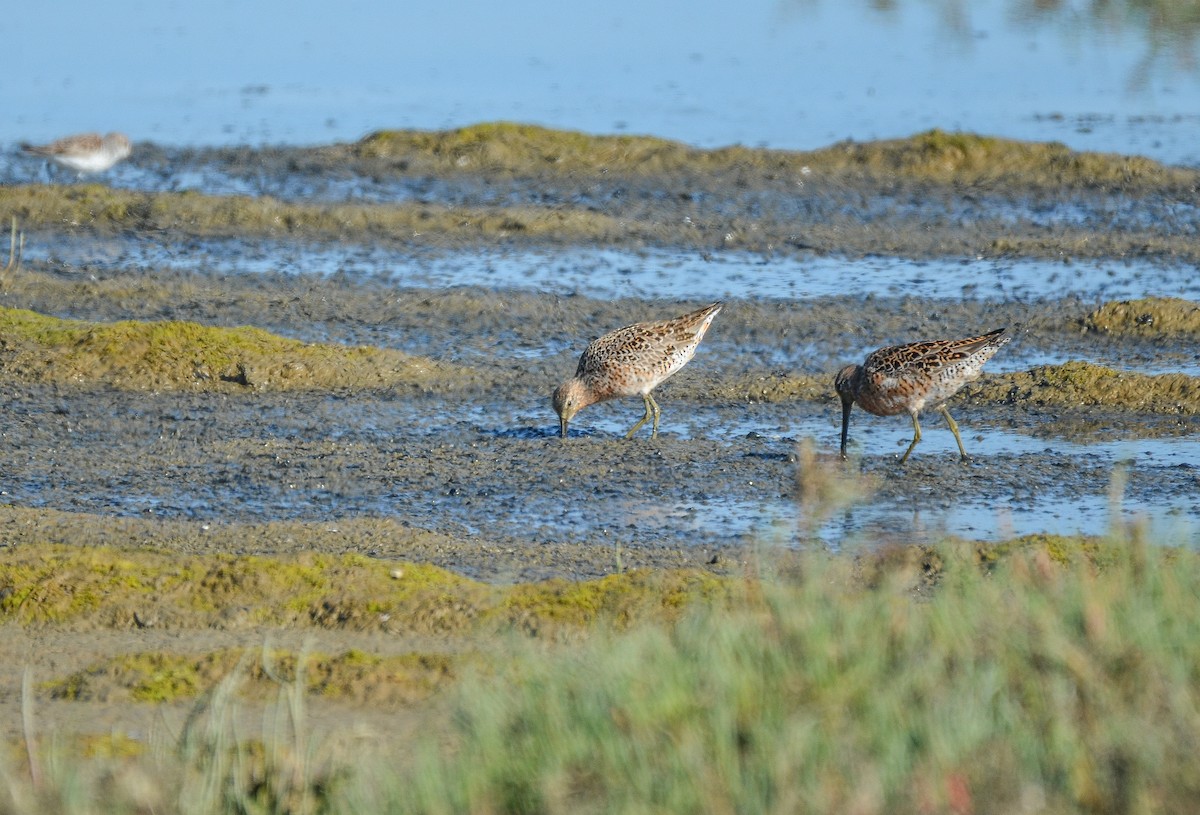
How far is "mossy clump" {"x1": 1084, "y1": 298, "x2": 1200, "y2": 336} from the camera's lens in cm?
1153

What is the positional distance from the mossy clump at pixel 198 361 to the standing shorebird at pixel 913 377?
276 cm

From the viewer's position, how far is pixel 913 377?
9156mm

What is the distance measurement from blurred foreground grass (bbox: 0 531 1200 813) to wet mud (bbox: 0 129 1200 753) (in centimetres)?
40

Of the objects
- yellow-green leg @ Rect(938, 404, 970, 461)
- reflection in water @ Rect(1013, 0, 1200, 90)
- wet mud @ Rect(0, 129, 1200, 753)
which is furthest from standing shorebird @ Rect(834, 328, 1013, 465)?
reflection in water @ Rect(1013, 0, 1200, 90)

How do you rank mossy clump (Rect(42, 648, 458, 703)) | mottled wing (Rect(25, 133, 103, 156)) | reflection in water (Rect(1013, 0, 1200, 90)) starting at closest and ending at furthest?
mossy clump (Rect(42, 648, 458, 703))
mottled wing (Rect(25, 133, 103, 156))
reflection in water (Rect(1013, 0, 1200, 90))

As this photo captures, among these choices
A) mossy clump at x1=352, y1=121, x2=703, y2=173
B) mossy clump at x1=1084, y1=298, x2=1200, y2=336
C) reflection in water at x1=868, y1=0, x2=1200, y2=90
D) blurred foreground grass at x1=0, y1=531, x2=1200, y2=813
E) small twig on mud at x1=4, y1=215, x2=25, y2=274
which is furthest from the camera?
reflection in water at x1=868, y1=0, x2=1200, y2=90

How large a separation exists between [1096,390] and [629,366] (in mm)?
2732

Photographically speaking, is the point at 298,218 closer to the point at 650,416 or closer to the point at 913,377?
the point at 650,416

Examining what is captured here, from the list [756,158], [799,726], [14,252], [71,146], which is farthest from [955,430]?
[71,146]

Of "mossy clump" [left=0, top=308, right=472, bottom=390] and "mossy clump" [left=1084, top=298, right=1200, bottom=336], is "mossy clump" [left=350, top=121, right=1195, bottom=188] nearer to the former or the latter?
"mossy clump" [left=1084, top=298, right=1200, bottom=336]

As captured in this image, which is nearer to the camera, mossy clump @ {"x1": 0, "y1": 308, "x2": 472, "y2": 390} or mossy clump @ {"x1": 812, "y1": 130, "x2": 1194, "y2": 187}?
mossy clump @ {"x1": 0, "y1": 308, "x2": 472, "y2": 390}

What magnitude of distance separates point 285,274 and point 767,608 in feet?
32.2

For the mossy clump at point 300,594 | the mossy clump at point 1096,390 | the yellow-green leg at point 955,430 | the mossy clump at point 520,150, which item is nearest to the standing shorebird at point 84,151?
the mossy clump at point 520,150

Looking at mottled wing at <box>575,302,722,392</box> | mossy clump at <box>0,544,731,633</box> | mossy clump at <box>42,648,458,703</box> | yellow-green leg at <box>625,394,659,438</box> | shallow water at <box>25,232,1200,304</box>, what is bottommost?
mossy clump at <box>42,648,458,703</box>
